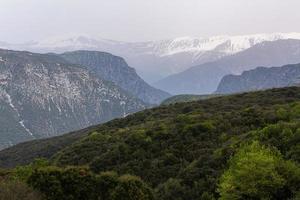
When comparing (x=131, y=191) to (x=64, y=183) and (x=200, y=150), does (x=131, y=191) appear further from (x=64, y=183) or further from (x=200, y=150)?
(x=200, y=150)

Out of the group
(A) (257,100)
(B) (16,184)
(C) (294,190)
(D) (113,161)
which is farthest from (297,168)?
(A) (257,100)

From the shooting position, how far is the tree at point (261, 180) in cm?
4575

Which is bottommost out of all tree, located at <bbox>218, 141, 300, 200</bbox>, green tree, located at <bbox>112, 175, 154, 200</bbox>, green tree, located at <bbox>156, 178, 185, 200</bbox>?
green tree, located at <bbox>156, 178, 185, 200</bbox>

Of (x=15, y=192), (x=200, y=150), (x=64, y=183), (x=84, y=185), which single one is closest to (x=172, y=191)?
(x=84, y=185)

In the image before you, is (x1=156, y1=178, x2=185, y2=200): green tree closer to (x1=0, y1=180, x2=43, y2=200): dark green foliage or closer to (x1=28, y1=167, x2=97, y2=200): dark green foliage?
(x1=28, y1=167, x2=97, y2=200): dark green foliage

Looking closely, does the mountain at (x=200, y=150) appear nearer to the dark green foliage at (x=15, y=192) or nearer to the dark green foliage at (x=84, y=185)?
the dark green foliage at (x=84, y=185)

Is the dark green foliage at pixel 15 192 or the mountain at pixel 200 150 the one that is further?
the mountain at pixel 200 150

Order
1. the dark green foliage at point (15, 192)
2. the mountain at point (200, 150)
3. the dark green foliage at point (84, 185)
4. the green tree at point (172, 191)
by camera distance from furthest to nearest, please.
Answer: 1. the green tree at point (172, 191)
2. the dark green foliage at point (84, 185)
3. the mountain at point (200, 150)
4. the dark green foliage at point (15, 192)

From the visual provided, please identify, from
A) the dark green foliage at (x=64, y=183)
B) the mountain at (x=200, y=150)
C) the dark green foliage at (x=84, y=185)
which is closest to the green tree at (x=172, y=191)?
the mountain at (x=200, y=150)

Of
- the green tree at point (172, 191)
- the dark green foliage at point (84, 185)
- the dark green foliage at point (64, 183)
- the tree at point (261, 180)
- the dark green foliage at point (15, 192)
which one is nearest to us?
the dark green foliage at point (15, 192)

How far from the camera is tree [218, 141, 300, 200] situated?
45.8 metres

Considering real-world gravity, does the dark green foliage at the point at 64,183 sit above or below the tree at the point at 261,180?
below

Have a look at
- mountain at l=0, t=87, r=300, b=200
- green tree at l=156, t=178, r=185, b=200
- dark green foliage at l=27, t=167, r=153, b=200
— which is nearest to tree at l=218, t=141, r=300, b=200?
mountain at l=0, t=87, r=300, b=200

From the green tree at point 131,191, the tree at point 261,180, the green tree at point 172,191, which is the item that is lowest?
the green tree at point 172,191
